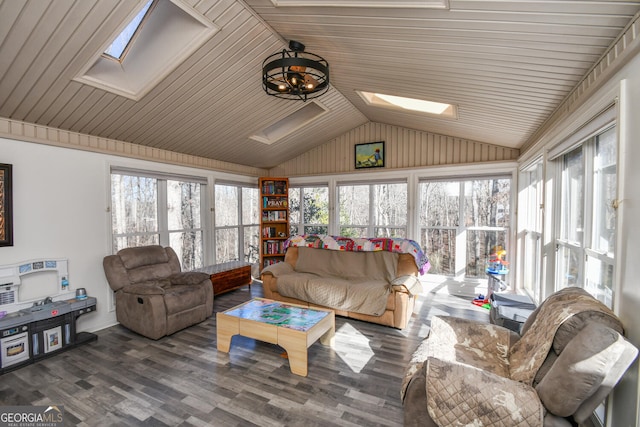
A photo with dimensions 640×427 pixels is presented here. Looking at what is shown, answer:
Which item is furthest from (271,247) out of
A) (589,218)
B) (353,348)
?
(589,218)

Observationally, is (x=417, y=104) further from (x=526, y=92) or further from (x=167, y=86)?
(x=167, y=86)

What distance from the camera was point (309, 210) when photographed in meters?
6.20

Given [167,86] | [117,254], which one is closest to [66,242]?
[117,254]

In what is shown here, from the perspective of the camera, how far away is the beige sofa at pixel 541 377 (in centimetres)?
120

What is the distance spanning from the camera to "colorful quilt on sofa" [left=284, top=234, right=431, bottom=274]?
13.0ft

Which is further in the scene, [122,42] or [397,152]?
[397,152]

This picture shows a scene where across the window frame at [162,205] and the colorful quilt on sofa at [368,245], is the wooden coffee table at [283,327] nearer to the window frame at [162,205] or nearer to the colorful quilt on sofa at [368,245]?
the colorful quilt on sofa at [368,245]

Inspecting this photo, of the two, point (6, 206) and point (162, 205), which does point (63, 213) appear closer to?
point (6, 206)

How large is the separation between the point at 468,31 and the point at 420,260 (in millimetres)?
2797

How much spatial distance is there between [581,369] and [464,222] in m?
3.87

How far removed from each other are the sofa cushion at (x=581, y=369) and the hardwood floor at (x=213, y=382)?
3.41 ft

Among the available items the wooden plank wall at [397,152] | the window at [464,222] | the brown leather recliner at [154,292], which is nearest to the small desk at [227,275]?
the brown leather recliner at [154,292]

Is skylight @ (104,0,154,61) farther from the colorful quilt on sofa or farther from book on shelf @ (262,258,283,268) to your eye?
book on shelf @ (262,258,283,268)

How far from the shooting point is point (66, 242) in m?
3.25
